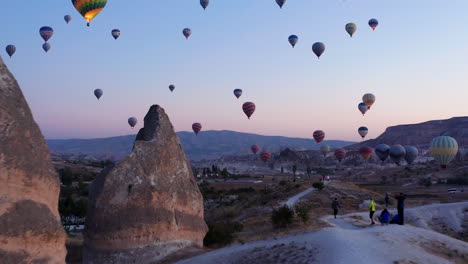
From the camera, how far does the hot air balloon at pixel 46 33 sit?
159 ft

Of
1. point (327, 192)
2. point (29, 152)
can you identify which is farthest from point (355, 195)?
point (29, 152)

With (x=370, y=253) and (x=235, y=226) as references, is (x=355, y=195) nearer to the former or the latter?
(x=235, y=226)

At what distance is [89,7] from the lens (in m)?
35.5

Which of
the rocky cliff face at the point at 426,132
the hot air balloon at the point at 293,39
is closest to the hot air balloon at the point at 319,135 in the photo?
the hot air balloon at the point at 293,39

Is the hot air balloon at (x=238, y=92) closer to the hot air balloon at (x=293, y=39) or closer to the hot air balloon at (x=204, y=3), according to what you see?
the hot air balloon at (x=293, y=39)

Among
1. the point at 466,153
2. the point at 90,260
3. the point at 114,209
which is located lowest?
the point at 90,260

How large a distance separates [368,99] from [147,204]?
5055cm

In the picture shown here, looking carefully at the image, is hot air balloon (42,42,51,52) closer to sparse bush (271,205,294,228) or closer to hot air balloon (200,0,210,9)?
hot air balloon (200,0,210,9)

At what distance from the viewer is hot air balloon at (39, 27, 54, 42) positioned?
48375 millimetres

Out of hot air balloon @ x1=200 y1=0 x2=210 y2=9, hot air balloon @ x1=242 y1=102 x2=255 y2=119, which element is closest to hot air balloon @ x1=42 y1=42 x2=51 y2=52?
hot air balloon @ x1=200 y1=0 x2=210 y2=9

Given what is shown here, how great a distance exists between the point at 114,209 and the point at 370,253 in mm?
7963

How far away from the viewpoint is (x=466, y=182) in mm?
68562

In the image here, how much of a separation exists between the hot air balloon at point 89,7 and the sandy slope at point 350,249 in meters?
25.5

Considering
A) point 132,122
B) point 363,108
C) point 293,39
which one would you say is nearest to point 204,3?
point 293,39
